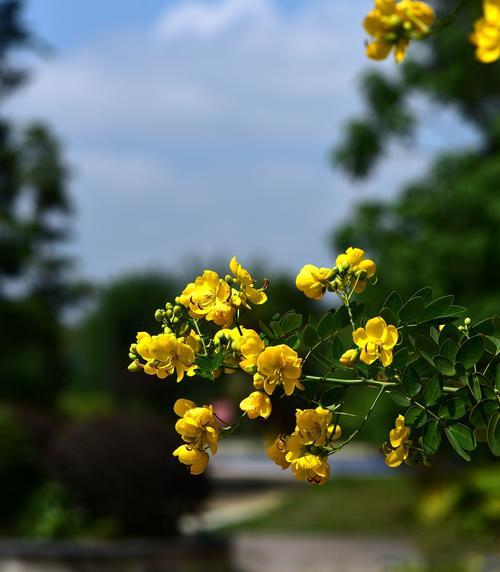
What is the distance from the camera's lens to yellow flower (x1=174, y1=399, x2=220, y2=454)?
1.82 meters

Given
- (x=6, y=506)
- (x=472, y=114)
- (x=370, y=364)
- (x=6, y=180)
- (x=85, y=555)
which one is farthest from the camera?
(x=6, y=180)

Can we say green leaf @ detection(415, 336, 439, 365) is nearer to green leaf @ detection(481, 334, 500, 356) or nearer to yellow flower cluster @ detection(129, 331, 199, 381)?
green leaf @ detection(481, 334, 500, 356)

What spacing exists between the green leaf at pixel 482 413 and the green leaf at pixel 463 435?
2 centimetres

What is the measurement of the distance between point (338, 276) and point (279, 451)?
36 cm

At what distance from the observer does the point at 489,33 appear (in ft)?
4.75

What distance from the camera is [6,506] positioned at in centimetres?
918

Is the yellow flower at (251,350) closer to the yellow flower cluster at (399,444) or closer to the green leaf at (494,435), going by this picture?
the yellow flower cluster at (399,444)

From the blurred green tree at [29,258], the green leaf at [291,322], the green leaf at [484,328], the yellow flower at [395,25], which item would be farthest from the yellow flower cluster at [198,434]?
the blurred green tree at [29,258]

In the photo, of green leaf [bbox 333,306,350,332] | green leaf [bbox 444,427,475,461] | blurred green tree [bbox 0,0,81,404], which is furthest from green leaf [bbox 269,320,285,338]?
blurred green tree [bbox 0,0,81,404]

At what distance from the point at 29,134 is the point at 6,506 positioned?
23.4 m

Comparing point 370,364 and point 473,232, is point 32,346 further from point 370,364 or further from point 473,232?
point 370,364

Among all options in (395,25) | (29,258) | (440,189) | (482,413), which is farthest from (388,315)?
(29,258)

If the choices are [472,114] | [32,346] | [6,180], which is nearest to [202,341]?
[472,114]

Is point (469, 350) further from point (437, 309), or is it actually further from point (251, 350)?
point (251, 350)
